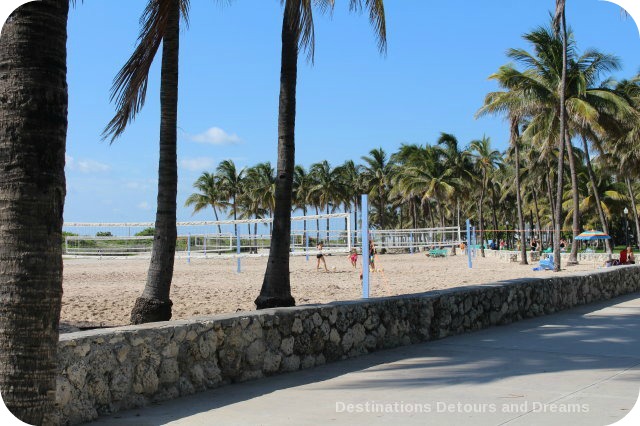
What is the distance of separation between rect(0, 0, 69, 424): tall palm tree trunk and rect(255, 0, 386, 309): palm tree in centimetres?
534

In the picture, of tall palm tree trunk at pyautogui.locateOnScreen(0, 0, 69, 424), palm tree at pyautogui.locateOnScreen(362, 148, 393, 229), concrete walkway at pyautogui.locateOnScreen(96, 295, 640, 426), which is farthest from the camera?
palm tree at pyautogui.locateOnScreen(362, 148, 393, 229)

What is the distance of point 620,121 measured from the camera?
27469 millimetres

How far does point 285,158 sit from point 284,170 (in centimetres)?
16

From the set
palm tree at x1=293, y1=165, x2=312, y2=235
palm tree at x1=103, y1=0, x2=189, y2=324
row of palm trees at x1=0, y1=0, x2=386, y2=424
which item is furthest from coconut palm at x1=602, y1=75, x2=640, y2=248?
palm tree at x1=293, y1=165, x2=312, y2=235

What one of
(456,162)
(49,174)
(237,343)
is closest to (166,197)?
(237,343)

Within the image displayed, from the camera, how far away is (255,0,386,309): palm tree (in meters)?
8.36

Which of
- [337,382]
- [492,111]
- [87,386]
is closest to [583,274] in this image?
[337,382]

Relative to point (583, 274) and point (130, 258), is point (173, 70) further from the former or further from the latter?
point (130, 258)

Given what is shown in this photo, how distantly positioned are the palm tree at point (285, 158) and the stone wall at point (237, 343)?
3.76ft

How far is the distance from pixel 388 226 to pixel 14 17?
98.6 meters

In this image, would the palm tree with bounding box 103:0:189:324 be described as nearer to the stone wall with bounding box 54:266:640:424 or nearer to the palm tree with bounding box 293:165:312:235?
the stone wall with bounding box 54:266:640:424

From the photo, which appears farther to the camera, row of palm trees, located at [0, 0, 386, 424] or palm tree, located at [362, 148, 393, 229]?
palm tree, located at [362, 148, 393, 229]

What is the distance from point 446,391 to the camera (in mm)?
5629

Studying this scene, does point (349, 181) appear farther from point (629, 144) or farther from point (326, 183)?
point (629, 144)
